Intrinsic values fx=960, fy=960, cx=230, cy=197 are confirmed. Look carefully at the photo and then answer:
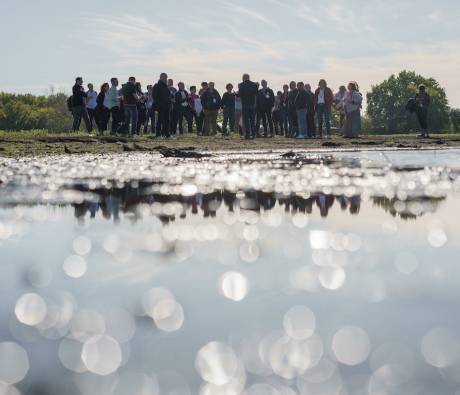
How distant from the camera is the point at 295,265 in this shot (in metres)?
5.09

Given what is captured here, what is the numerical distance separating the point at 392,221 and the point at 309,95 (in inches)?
942

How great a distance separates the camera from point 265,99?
3316 centimetres

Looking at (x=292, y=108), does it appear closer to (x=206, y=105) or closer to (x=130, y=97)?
(x=206, y=105)

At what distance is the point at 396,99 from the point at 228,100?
65366 mm

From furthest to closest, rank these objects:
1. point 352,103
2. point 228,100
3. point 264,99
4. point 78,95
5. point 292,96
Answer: point 228,100
point 264,99
point 292,96
point 352,103
point 78,95

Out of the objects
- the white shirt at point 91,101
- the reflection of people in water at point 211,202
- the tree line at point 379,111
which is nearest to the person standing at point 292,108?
the white shirt at point 91,101

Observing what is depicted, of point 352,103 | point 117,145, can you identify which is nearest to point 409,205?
point 117,145

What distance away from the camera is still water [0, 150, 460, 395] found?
2.92m

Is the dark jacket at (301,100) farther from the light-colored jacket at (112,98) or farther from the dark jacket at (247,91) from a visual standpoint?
the light-colored jacket at (112,98)

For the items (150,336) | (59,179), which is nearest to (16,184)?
(59,179)

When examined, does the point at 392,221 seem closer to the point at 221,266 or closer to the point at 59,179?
the point at 221,266

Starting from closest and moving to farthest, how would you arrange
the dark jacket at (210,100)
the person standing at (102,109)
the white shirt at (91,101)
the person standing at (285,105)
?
the person standing at (102,109)
the white shirt at (91,101)
the dark jacket at (210,100)
the person standing at (285,105)

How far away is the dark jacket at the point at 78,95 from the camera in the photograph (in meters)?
29.8

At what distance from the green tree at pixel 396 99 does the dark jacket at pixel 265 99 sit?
5479 centimetres
